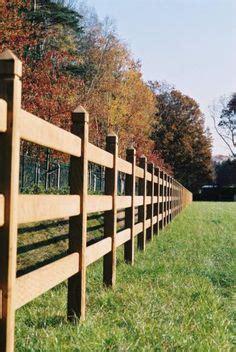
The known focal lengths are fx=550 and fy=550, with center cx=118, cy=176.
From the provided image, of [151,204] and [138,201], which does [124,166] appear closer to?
[138,201]

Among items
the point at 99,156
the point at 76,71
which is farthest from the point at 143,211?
the point at 76,71

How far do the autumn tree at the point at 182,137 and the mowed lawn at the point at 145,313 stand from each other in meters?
55.5

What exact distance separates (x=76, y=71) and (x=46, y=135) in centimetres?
2734

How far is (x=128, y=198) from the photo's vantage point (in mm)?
7145

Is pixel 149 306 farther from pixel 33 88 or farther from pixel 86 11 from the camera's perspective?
pixel 86 11

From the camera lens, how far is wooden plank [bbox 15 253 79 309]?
2.95 metres

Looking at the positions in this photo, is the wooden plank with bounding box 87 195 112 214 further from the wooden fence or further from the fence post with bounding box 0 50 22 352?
the fence post with bounding box 0 50 22 352

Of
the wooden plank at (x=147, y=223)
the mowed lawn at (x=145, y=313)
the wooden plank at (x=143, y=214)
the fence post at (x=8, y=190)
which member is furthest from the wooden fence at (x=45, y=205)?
the wooden plank at (x=147, y=223)

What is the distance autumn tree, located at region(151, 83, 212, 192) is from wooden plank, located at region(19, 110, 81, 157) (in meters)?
58.1

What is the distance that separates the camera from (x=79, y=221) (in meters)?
4.13

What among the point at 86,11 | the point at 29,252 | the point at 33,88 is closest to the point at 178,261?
the point at 29,252

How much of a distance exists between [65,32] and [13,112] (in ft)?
101

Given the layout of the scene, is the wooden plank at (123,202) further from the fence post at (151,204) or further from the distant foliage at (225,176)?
the distant foliage at (225,176)

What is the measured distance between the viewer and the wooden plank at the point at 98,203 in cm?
456
